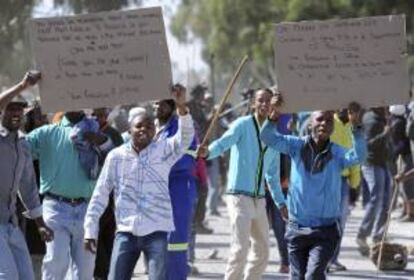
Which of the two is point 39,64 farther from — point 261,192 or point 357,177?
point 357,177

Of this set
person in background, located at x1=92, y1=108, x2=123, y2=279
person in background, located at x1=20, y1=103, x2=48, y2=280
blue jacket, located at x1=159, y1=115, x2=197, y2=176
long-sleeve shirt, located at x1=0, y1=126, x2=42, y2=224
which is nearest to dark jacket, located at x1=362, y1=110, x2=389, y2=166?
person in background, located at x1=92, y1=108, x2=123, y2=279

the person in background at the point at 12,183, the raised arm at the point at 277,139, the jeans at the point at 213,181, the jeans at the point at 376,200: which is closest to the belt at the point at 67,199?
the person in background at the point at 12,183

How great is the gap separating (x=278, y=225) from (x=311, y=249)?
370 cm

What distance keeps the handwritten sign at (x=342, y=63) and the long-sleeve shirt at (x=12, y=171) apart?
188cm

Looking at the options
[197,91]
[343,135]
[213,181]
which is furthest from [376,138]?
[213,181]

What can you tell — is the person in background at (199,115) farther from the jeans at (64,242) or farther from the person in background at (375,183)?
the jeans at (64,242)

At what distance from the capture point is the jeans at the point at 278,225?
1325 centimetres

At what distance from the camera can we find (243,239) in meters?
11.4

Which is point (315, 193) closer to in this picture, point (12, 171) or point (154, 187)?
point (154, 187)

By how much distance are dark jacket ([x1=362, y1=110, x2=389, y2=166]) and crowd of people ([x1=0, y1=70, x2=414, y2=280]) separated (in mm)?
1900

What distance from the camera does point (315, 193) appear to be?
949 cm

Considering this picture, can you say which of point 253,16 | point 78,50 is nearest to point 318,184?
point 78,50

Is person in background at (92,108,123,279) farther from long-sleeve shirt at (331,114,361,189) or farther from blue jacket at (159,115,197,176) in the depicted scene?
long-sleeve shirt at (331,114,361,189)

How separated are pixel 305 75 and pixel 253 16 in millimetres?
36529
